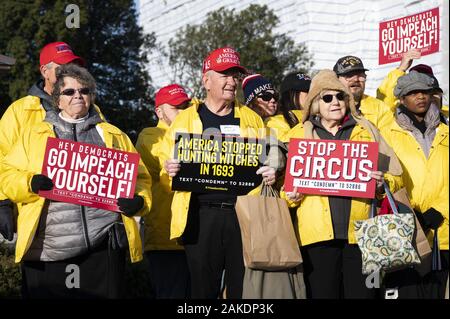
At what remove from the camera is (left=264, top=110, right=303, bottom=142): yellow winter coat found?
709cm

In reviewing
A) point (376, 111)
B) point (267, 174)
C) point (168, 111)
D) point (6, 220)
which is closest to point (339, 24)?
point (168, 111)

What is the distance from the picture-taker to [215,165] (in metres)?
6.51

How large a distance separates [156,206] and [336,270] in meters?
1.84

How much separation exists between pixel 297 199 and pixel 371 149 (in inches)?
24.7

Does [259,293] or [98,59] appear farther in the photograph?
[98,59]

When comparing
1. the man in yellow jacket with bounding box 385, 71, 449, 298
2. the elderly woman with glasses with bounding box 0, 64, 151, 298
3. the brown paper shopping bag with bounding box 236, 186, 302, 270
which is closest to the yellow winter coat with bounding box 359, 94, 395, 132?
the man in yellow jacket with bounding box 385, 71, 449, 298

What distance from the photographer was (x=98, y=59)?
33.5 meters

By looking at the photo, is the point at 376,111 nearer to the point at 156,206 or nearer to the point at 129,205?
the point at 156,206

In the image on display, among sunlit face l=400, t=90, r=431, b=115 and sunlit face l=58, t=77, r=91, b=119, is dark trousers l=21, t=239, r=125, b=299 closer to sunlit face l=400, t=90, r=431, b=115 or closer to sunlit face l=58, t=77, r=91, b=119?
sunlit face l=58, t=77, r=91, b=119

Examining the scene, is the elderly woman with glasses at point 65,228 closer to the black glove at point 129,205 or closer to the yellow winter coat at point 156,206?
the black glove at point 129,205

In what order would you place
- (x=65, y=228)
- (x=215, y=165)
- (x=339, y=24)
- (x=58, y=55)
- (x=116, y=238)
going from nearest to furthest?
(x=65, y=228)
(x=116, y=238)
(x=215, y=165)
(x=58, y=55)
(x=339, y=24)

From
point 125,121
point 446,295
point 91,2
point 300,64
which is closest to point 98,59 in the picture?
point 91,2

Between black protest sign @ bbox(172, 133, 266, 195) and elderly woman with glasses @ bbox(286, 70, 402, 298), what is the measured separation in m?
0.36
